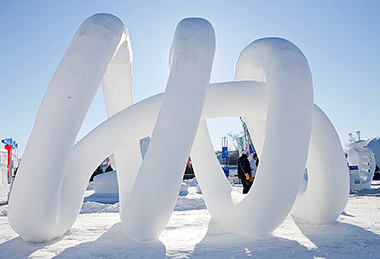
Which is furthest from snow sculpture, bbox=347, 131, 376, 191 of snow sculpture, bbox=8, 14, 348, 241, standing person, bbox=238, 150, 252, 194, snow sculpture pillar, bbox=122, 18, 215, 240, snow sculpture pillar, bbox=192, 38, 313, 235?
snow sculpture pillar, bbox=122, 18, 215, 240

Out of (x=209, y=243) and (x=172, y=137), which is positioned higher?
(x=172, y=137)

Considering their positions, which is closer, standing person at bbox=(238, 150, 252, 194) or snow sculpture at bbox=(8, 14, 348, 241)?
snow sculpture at bbox=(8, 14, 348, 241)

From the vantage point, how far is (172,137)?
161 inches

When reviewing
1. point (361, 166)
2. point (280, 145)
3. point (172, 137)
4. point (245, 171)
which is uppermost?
point (172, 137)

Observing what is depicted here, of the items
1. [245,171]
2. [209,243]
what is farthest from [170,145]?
[245,171]

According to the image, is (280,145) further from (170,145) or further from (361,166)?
(361,166)

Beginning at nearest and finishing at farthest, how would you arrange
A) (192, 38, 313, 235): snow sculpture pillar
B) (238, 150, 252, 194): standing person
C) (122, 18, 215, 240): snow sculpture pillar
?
(122, 18, 215, 240): snow sculpture pillar → (192, 38, 313, 235): snow sculpture pillar → (238, 150, 252, 194): standing person

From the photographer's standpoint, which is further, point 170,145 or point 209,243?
point 209,243

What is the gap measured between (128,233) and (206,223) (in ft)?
6.75

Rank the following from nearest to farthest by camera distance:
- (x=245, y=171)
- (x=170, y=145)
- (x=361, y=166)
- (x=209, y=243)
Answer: (x=170, y=145) < (x=209, y=243) < (x=245, y=171) < (x=361, y=166)

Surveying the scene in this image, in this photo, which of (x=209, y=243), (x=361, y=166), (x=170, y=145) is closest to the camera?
(x=170, y=145)

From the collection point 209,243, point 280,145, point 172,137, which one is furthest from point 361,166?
point 172,137

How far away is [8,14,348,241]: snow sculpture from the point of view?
4074 millimetres

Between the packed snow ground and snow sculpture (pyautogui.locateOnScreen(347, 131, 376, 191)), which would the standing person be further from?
snow sculpture (pyautogui.locateOnScreen(347, 131, 376, 191))
